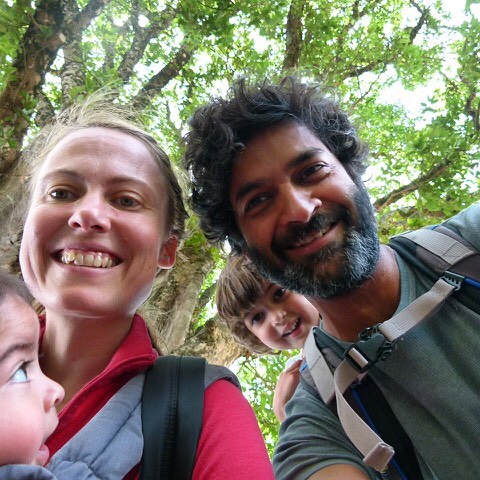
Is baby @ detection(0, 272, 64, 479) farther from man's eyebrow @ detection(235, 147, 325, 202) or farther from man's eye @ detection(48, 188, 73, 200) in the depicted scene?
man's eyebrow @ detection(235, 147, 325, 202)

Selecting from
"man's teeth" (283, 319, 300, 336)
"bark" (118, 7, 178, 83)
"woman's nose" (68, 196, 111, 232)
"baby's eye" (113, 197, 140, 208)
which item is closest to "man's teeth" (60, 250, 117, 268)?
"woman's nose" (68, 196, 111, 232)

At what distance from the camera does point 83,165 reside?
172 centimetres

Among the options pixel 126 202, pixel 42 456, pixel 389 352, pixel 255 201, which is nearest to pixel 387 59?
pixel 255 201

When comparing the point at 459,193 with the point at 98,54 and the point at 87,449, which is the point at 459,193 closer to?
the point at 87,449

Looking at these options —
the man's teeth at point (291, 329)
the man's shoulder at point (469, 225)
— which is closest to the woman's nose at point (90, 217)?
the man's shoulder at point (469, 225)

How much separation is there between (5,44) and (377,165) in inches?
221

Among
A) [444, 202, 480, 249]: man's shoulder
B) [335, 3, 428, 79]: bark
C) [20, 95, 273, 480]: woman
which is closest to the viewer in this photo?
[20, 95, 273, 480]: woman

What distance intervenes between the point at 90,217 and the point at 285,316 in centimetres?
219

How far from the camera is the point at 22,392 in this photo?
114 centimetres

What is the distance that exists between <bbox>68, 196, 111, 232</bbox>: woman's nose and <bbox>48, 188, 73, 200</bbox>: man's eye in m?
0.13

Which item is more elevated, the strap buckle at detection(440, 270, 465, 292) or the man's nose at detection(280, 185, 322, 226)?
the man's nose at detection(280, 185, 322, 226)

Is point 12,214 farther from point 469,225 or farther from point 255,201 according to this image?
point 469,225

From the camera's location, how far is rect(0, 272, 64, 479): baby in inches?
41.5

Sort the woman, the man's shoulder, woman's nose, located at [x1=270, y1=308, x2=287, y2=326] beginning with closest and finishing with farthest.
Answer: the woman
the man's shoulder
woman's nose, located at [x1=270, y1=308, x2=287, y2=326]
